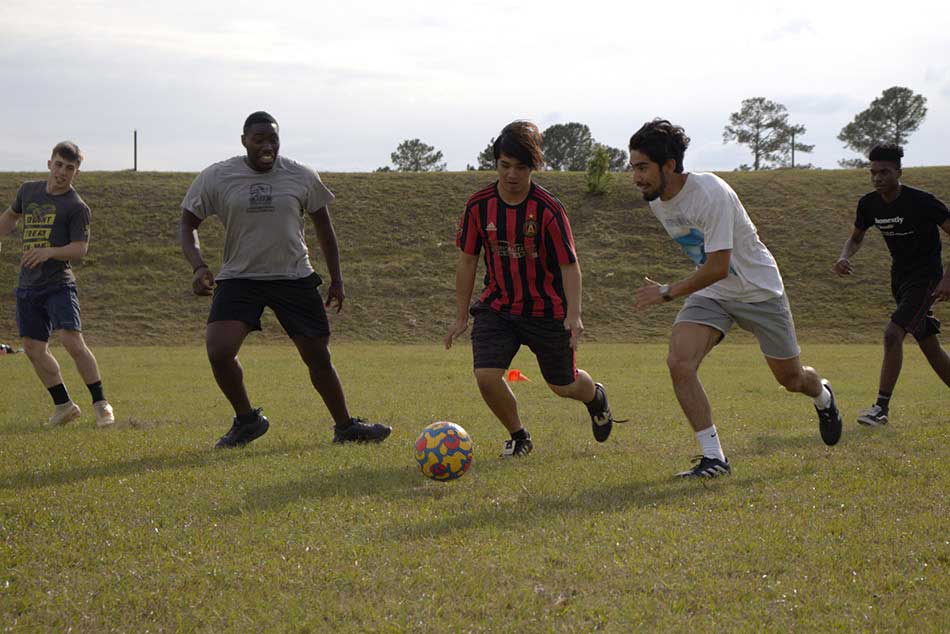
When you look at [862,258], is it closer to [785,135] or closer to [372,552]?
[372,552]

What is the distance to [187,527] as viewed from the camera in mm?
5062

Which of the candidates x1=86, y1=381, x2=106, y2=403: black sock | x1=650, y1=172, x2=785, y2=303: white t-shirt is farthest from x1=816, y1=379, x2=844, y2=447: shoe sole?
x1=86, y1=381, x2=106, y2=403: black sock

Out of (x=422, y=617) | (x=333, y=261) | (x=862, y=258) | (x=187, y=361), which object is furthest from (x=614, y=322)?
(x=422, y=617)

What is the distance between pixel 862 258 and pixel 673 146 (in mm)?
34090

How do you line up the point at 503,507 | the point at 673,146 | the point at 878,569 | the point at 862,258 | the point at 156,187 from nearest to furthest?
the point at 878,569, the point at 503,507, the point at 673,146, the point at 862,258, the point at 156,187

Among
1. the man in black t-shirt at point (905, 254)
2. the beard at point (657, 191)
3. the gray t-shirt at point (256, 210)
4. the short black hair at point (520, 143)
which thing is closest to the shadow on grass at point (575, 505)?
the beard at point (657, 191)

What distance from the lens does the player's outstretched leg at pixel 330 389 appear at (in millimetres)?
8062

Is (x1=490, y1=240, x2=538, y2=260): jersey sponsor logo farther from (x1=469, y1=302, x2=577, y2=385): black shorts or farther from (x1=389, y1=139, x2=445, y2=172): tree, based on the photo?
(x1=389, y1=139, x2=445, y2=172): tree

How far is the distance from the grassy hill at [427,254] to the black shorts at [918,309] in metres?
19.8

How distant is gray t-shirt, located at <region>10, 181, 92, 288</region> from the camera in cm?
922

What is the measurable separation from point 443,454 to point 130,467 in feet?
7.77

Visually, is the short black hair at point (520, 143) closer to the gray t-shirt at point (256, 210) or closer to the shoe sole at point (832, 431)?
the gray t-shirt at point (256, 210)

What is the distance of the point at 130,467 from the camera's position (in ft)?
22.7

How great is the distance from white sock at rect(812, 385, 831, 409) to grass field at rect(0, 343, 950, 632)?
1.25 feet
